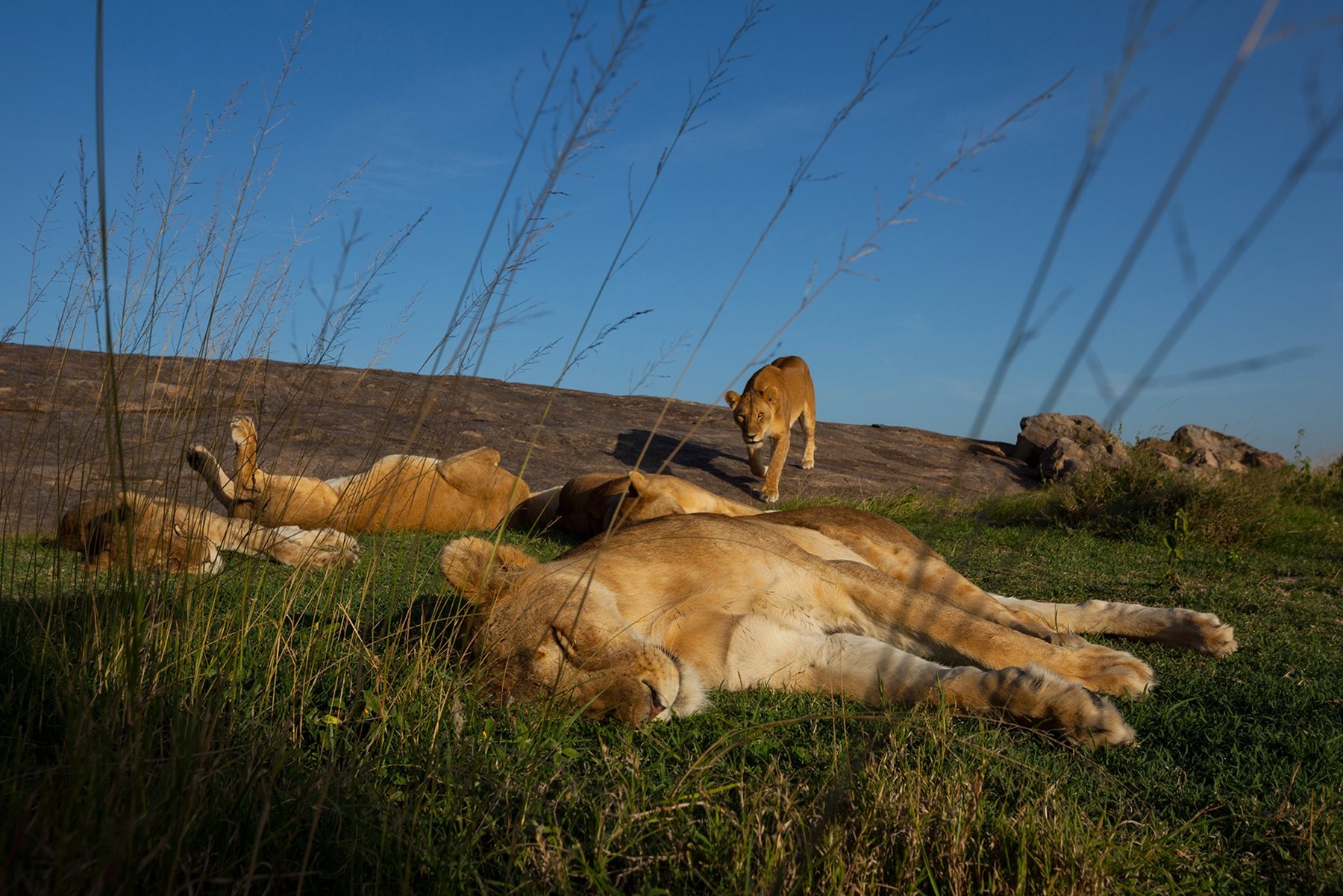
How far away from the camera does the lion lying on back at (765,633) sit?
2.78 metres

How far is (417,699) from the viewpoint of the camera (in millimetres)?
2537

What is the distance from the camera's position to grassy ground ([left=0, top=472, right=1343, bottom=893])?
1.67 meters

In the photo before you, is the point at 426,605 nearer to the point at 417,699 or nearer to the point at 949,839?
the point at 417,699

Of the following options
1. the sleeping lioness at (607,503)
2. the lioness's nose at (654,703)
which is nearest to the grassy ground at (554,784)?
the lioness's nose at (654,703)

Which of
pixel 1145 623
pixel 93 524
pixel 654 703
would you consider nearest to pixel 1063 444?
pixel 1145 623

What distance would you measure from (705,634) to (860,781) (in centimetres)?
145

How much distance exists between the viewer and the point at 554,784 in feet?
7.38

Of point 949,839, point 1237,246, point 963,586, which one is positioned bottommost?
point 949,839

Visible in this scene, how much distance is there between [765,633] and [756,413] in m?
9.03

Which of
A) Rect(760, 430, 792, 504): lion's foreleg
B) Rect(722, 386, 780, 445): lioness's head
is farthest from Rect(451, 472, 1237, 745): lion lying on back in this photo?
Rect(722, 386, 780, 445): lioness's head

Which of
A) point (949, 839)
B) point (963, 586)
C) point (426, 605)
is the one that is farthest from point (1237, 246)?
point (426, 605)

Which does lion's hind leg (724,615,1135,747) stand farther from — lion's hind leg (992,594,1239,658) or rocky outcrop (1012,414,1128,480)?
rocky outcrop (1012,414,1128,480)

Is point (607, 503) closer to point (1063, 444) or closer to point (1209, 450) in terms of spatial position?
point (1063, 444)

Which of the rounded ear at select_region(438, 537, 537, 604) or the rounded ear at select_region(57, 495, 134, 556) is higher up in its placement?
the rounded ear at select_region(438, 537, 537, 604)
